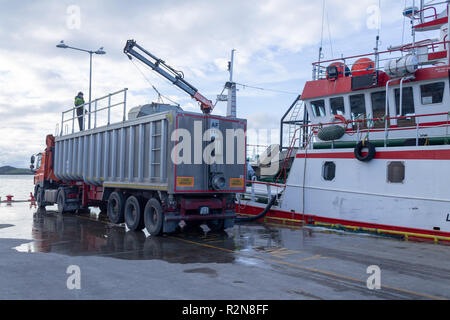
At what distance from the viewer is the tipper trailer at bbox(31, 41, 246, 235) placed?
430 inches

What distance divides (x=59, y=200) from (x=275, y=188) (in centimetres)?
977

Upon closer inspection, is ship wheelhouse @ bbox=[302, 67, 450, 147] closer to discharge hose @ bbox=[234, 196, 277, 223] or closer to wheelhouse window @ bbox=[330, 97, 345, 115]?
Answer: wheelhouse window @ bbox=[330, 97, 345, 115]

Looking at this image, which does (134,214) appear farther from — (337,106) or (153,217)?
(337,106)

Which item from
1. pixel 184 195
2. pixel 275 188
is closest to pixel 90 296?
pixel 184 195

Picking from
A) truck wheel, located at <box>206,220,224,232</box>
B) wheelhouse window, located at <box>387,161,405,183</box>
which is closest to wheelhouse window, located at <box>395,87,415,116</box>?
wheelhouse window, located at <box>387,161,405,183</box>

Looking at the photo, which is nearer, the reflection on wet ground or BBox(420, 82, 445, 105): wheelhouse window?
the reflection on wet ground

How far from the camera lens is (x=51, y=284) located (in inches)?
248

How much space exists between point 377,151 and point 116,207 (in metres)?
8.59

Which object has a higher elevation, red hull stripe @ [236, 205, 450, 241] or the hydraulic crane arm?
the hydraulic crane arm

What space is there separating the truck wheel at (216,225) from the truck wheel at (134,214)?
2.09 metres

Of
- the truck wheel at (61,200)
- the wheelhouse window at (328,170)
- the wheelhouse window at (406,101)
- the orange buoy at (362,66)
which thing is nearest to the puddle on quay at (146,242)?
the wheelhouse window at (328,170)

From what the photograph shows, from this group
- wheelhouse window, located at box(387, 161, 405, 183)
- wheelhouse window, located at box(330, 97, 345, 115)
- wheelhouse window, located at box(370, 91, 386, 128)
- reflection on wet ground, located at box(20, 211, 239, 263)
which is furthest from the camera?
wheelhouse window, located at box(330, 97, 345, 115)

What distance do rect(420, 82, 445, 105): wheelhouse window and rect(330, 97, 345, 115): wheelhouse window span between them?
9.01ft
